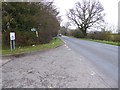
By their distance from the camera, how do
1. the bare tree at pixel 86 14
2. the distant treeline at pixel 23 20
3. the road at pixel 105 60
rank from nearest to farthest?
the road at pixel 105 60 → the distant treeline at pixel 23 20 → the bare tree at pixel 86 14

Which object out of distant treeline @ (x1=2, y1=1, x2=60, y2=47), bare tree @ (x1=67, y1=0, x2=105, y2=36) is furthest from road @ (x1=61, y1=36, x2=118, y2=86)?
bare tree @ (x1=67, y1=0, x2=105, y2=36)

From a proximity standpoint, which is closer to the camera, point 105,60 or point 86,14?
point 105,60

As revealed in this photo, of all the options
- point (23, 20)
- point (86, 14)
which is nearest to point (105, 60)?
point (23, 20)

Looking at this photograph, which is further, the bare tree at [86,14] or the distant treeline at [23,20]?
the bare tree at [86,14]

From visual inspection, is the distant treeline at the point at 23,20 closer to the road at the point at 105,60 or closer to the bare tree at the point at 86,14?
the road at the point at 105,60

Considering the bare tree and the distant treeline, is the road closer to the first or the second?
the distant treeline

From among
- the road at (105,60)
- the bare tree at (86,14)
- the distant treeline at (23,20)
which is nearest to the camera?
the road at (105,60)

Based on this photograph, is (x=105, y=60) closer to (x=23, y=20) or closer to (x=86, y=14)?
(x=23, y=20)

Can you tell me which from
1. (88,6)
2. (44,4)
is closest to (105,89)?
(44,4)

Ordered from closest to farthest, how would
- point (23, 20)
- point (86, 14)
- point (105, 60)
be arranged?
1. point (105, 60)
2. point (23, 20)
3. point (86, 14)

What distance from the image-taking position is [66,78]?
7105 millimetres

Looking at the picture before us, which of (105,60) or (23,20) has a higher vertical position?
(23,20)

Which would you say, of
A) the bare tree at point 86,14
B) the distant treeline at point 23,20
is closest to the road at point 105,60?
the distant treeline at point 23,20

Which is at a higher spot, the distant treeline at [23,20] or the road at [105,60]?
the distant treeline at [23,20]
